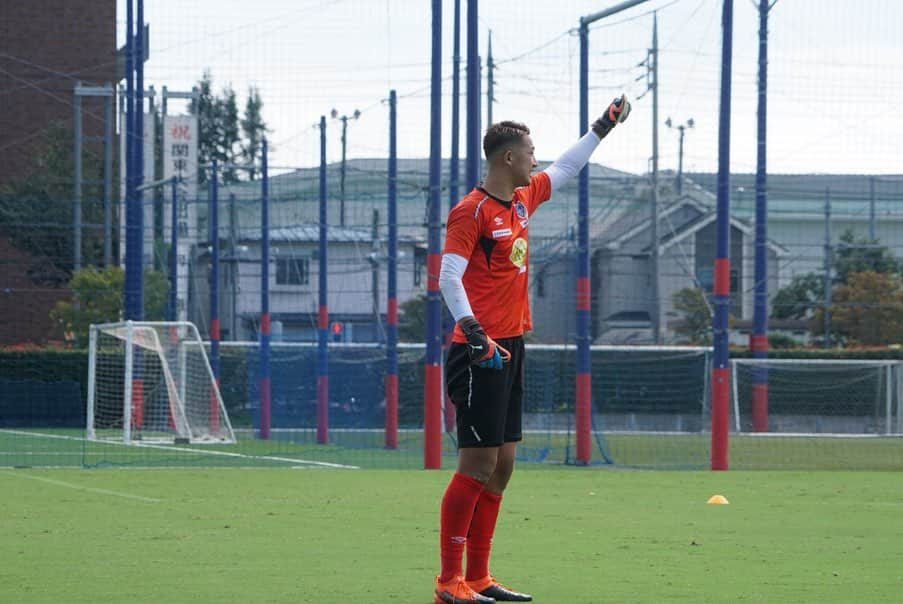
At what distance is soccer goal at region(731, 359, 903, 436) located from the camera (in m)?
22.3

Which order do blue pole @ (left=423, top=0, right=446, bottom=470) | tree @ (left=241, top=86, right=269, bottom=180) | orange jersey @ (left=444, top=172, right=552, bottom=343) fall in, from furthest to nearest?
1. tree @ (left=241, top=86, right=269, bottom=180)
2. blue pole @ (left=423, top=0, right=446, bottom=470)
3. orange jersey @ (left=444, top=172, right=552, bottom=343)

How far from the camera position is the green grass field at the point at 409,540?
6.96 m

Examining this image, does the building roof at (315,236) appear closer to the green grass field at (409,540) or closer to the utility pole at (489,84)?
the utility pole at (489,84)

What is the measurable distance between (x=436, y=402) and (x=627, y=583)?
34.5 feet

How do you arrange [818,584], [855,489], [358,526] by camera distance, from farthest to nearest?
1. [855,489]
2. [358,526]
3. [818,584]

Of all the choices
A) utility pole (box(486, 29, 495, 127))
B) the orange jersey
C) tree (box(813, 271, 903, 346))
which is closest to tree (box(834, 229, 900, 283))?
tree (box(813, 271, 903, 346))

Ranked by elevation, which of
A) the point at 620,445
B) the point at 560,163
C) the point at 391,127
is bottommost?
the point at 620,445

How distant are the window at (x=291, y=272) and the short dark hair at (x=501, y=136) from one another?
138ft

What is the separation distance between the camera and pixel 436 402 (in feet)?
57.8

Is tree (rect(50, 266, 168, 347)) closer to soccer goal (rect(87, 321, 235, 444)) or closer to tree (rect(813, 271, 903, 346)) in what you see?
soccer goal (rect(87, 321, 235, 444))

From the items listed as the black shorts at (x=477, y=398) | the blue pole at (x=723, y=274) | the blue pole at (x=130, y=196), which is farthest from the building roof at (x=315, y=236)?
the black shorts at (x=477, y=398)

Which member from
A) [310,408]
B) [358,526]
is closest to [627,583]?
[358,526]

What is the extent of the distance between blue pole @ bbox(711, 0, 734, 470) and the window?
31.4 meters

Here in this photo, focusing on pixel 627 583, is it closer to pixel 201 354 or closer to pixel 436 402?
pixel 436 402
